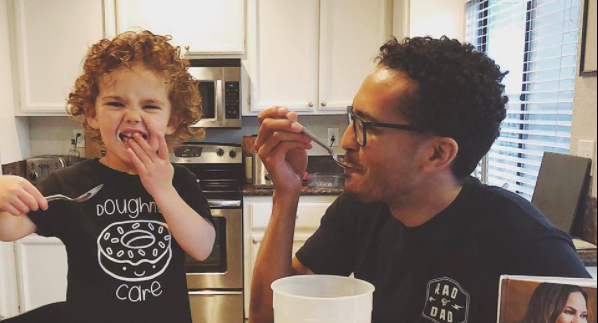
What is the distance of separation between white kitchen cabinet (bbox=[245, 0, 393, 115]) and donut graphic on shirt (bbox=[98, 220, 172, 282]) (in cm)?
187

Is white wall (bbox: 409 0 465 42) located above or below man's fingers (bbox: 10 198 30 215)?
above

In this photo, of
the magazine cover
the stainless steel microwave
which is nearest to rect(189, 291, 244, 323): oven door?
the stainless steel microwave

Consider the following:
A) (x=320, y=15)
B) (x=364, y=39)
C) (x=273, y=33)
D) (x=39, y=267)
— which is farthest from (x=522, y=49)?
(x=39, y=267)

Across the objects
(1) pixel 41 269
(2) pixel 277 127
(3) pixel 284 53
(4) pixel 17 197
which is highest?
(3) pixel 284 53

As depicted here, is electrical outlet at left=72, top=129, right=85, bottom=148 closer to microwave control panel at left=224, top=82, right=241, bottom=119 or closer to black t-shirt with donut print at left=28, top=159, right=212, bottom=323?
microwave control panel at left=224, top=82, right=241, bottom=119

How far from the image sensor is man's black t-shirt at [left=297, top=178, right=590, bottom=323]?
0.92m

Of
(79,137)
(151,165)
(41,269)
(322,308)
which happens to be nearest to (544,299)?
(322,308)

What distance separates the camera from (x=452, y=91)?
965 millimetres

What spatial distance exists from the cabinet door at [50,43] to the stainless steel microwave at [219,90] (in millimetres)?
702

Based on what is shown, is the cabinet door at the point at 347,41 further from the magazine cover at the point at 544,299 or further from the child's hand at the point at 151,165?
the magazine cover at the point at 544,299

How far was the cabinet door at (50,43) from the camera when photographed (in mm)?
2832

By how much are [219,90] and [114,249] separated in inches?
70.3

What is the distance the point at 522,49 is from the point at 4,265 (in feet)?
9.98

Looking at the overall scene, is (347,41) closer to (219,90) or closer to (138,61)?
(219,90)
